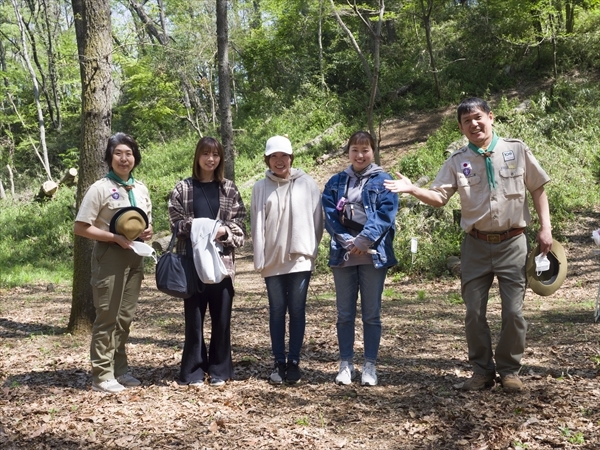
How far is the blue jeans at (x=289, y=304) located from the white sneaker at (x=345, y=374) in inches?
15.1

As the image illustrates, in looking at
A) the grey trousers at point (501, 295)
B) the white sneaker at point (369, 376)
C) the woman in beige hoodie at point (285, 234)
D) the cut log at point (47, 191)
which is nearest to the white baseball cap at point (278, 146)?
the woman in beige hoodie at point (285, 234)

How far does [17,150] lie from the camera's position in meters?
31.3

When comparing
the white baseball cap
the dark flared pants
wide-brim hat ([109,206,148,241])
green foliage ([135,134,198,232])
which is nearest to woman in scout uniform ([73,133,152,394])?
wide-brim hat ([109,206,148,241])

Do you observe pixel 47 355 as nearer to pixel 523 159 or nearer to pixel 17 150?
pixel 523 159

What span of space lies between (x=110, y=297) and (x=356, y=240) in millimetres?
2017

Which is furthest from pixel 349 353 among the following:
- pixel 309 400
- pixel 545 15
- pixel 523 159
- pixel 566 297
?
pixel 545 15

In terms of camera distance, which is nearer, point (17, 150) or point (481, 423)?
point (481, 423)

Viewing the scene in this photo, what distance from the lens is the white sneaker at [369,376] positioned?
482cm

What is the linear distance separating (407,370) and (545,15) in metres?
17.6

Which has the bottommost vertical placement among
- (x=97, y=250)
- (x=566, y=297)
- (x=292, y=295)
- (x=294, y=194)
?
(x=566, y=297)

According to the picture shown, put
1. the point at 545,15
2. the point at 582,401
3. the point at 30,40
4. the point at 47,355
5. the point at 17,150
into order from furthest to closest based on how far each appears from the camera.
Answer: the point at 17,150 → the point at 30,40 → the point at 545,15 → the point at 47,355 → the point at 582,401

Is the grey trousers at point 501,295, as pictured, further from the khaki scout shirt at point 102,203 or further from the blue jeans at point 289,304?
the khaki scout shirt at point 102,203

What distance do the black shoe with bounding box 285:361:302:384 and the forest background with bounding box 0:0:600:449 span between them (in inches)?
6.1

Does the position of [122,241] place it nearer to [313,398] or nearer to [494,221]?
[313,398]
